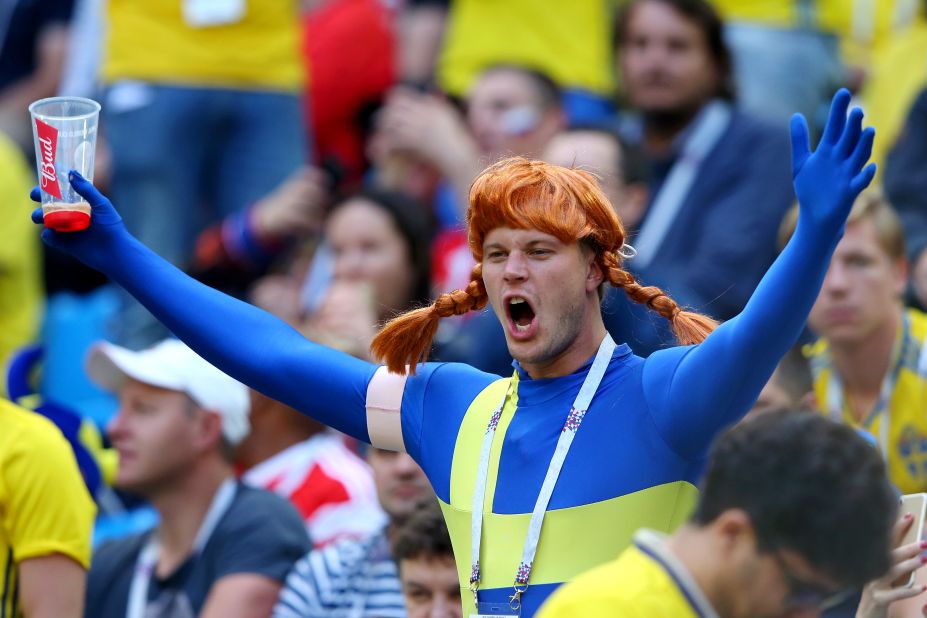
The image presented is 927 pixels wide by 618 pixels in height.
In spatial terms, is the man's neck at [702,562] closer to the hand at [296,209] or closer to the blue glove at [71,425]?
the blue glove at [71,425]

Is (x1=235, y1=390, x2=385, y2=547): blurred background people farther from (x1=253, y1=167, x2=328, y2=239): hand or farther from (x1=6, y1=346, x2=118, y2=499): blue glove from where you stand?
(x1=253, y1=167, x2=328, y2=239): hand

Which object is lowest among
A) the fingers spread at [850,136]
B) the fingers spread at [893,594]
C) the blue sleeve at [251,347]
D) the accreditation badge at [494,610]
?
the accreditation badge at [494,610]

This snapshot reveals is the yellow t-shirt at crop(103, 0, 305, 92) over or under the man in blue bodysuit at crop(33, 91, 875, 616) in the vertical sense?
under

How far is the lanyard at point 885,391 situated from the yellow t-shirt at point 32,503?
2.39 meters

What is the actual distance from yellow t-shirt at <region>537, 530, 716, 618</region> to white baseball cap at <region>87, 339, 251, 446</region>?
3.33 m

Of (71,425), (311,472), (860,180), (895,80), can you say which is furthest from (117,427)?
(895,80)

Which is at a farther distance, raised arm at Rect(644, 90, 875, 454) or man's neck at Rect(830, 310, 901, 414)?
man's neck at Rect(830, 310, 901, 414)

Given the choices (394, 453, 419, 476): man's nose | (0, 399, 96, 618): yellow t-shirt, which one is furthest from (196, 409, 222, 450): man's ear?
(0, 399, 96, 618): yellow t-shirt

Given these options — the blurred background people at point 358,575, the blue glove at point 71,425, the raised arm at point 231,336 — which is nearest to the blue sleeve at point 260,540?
the blurred background people at point 358,575

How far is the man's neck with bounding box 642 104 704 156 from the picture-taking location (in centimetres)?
706

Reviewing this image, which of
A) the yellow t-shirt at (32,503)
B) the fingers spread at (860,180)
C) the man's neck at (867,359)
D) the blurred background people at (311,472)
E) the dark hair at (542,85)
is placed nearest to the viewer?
the fingers spread at (860,180)

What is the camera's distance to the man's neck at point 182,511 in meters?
5.77

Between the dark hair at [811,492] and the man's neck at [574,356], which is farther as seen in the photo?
the man's neck at [574,356]

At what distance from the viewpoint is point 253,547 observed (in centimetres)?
551
